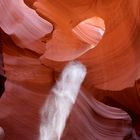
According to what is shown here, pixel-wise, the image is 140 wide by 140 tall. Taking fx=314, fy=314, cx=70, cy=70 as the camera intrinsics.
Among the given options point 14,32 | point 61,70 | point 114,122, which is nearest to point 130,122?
point 114,122

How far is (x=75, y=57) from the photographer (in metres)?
0.54

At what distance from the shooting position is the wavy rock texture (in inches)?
20.9

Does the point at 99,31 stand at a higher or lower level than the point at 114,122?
higher

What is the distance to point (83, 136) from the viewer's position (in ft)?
1.76

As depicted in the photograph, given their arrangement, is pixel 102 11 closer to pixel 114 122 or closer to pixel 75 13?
pixel 75 13

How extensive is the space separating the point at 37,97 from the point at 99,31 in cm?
15

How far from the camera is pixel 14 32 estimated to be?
1.77 feet

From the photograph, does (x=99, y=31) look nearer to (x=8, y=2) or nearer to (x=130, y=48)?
(x=130, y=48)

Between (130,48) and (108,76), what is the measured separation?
0.06m

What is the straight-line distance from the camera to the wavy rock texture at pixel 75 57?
0.53 metres

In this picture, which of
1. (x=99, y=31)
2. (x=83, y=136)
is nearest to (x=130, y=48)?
(x=99, y=31)

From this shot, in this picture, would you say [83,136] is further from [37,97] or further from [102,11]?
[102,11]

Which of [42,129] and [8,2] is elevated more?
[8,2]

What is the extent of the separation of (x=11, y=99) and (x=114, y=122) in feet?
0.60
